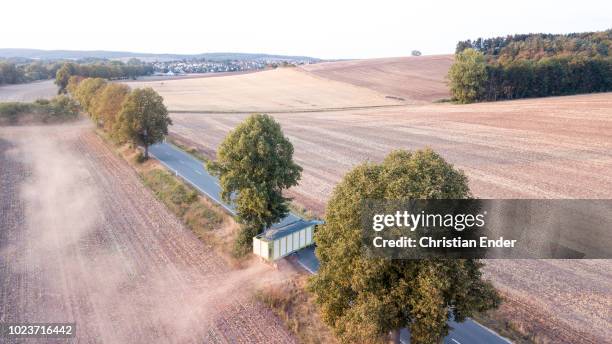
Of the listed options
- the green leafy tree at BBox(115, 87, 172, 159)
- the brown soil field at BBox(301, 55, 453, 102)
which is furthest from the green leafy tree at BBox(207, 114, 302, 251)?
the brown soil field at BBox(301, 55, 453, 102)

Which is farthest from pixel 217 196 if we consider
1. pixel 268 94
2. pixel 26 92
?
pixel 26 92

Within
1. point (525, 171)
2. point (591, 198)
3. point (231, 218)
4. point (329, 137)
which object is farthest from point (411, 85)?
point (231, 218)

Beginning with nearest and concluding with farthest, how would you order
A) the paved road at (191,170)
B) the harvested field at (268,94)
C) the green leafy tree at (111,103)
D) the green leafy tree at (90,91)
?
the paved road at (191,170)
the green leafy tree at (111,103)
the green leafy tree at (90,91)
the harvested field at (268,94)

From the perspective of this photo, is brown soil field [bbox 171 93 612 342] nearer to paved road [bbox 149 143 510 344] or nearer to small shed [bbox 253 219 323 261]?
paved road [bbox 149 143 510 344]

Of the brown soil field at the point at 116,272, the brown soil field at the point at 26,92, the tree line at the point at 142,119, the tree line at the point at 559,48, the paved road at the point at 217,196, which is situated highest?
the tree line at the point at 559,48

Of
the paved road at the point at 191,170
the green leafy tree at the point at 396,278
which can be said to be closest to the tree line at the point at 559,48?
the paved road at the point at 191,170

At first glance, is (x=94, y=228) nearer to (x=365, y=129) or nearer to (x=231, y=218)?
(x=231, y=218)

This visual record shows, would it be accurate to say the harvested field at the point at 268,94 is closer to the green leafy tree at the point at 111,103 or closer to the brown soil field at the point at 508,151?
the brown soil field at the point at 508,151

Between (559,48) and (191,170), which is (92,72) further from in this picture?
(559,48)
